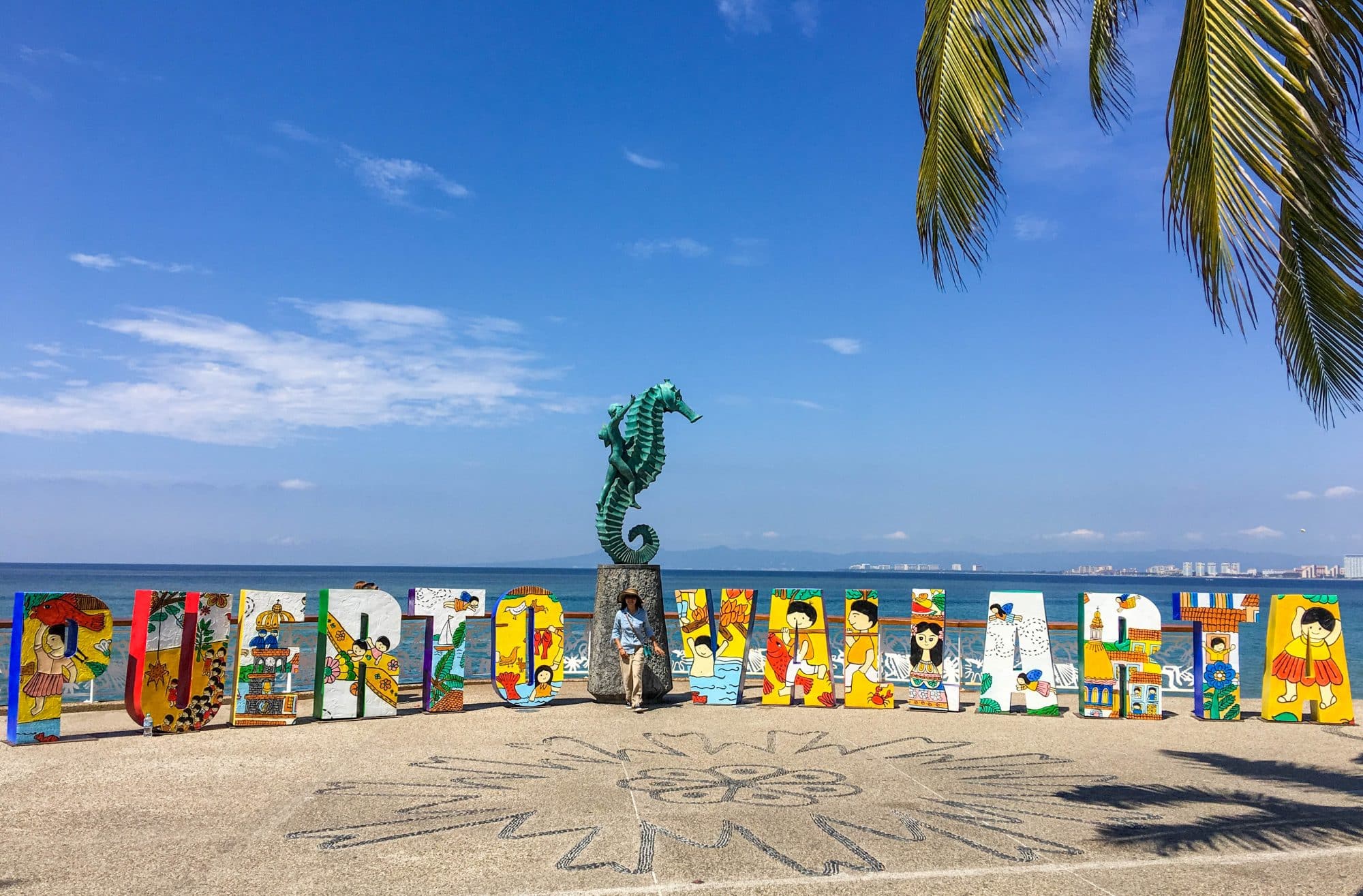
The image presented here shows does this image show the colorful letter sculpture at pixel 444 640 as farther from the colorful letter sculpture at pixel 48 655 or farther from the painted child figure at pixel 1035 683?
the painted child figure at pixel 1035 683

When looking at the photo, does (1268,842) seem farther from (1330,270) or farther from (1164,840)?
(1330,270)

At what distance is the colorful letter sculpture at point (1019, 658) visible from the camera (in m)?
11.8

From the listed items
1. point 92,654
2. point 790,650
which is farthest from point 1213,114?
point 92,654

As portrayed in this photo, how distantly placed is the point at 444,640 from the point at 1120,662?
870cm

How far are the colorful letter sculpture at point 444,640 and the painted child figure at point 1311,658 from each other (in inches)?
407

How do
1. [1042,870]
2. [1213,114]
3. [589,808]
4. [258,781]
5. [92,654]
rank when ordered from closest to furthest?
[1213,114] < [1042,870] < [589,808] < [258,781] < [92,654]

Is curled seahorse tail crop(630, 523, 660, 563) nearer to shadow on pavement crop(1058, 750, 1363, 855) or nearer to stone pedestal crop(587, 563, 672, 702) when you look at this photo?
stone pedestal crop(587, 563, 672, 702)

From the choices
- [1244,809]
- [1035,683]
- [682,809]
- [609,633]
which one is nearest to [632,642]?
[609,633]

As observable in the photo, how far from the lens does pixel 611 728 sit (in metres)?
10.5

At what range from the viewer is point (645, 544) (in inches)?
512

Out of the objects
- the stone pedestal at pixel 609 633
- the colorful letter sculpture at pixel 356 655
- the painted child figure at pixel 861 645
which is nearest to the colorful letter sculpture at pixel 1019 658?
the painted child figure at pixel 861 645

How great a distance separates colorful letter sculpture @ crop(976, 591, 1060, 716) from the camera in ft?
38.6

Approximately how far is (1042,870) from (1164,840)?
1228 mm

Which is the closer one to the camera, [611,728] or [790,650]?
[611,728]
